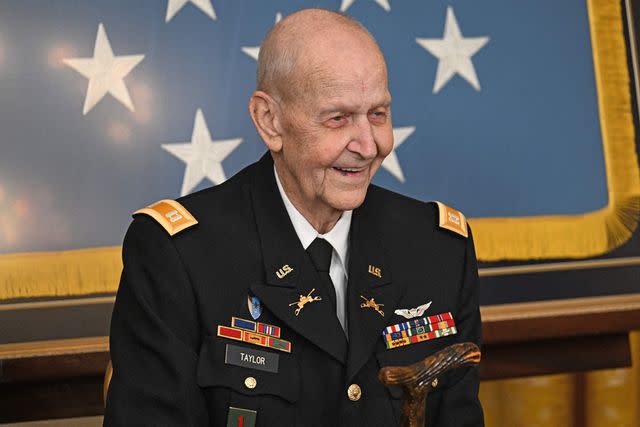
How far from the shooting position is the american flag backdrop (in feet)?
8.15

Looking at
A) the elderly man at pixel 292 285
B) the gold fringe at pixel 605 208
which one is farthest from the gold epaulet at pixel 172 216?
the gold fringe at pixel 605 208

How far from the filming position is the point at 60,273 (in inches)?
98.5

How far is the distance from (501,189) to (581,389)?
0.72 meters

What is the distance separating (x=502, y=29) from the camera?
2844mm

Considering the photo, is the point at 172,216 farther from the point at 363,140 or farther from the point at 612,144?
the point at 612,144

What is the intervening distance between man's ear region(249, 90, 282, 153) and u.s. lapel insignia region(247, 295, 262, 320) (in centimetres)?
29

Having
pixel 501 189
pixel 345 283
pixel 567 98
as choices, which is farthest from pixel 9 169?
pixel 567 98

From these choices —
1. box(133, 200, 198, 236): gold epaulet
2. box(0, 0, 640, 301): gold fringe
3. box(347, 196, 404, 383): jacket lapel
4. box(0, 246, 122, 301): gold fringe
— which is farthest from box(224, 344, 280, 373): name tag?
box(0, 0, 640, 301): gold fringe

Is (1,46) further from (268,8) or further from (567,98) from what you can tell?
(567,98)

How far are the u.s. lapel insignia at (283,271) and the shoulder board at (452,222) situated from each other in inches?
15.7

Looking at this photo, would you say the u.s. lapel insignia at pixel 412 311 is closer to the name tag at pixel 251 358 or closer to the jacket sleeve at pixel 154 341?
the name tag at pixel 251 358

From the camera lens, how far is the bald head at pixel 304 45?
1.60 meters

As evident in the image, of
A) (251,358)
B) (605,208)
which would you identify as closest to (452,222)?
(251,358)

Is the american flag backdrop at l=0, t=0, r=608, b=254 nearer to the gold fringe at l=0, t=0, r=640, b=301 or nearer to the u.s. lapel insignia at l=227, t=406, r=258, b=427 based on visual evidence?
the gold fringe at l=0, t=0, r=640, b=301
